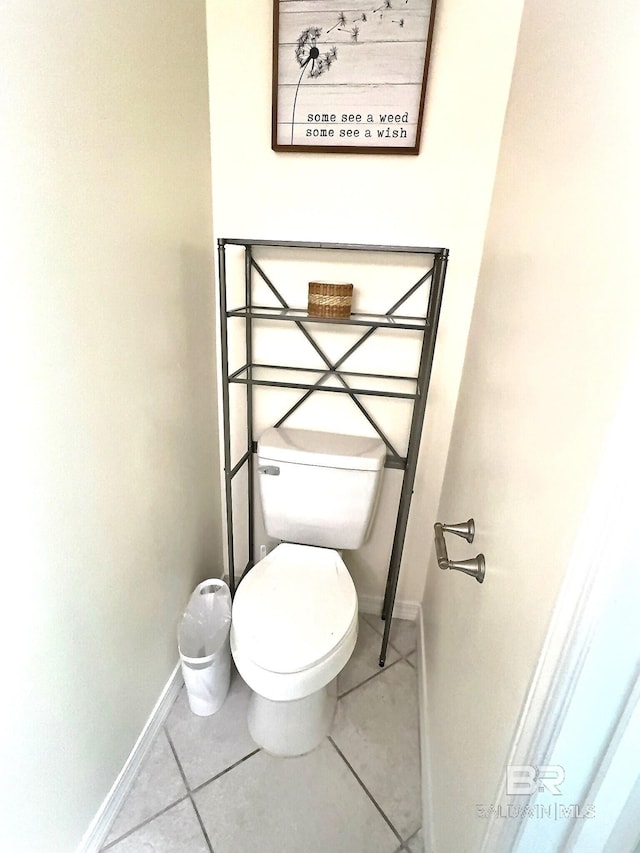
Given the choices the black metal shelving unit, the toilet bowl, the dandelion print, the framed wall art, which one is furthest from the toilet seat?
the dandelion print

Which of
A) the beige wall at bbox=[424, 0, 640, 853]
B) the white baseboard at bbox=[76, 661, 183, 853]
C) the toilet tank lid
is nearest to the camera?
the beige wall at bbox=[424, 0, 640, 853]

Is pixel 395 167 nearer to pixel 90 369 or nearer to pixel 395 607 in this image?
pixel 90 369

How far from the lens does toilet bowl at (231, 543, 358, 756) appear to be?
1.12 meters

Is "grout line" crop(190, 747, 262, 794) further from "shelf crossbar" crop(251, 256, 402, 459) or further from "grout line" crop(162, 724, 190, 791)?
"shelf crossbar" crop(251, 256, 402, 459)

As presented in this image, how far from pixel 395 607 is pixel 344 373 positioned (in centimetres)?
104

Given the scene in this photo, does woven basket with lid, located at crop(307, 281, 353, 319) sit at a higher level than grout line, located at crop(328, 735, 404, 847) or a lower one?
higher

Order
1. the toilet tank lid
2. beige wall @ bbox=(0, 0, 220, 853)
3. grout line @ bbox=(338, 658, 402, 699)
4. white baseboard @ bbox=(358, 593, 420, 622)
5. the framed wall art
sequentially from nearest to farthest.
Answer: beige wall @ bbox=(0, 0, 220, 853)
the framed wall art
the toilet tank lid
grout line @ bbox=(338, 658, 402, 699)
white baseboard @ bbox=(358, 593, 420, 622)

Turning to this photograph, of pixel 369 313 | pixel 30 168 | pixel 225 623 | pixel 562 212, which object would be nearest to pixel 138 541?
pixel 225 623

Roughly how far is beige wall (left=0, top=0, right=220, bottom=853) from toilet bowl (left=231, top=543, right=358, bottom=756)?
1.03ft

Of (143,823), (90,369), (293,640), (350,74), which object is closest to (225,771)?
(143,823)

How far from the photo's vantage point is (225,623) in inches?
58.3

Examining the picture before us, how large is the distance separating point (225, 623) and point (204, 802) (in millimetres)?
467

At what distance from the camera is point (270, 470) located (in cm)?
146

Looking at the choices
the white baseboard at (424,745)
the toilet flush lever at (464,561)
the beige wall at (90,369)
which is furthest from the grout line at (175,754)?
the toilet flush lever at (464,561)
